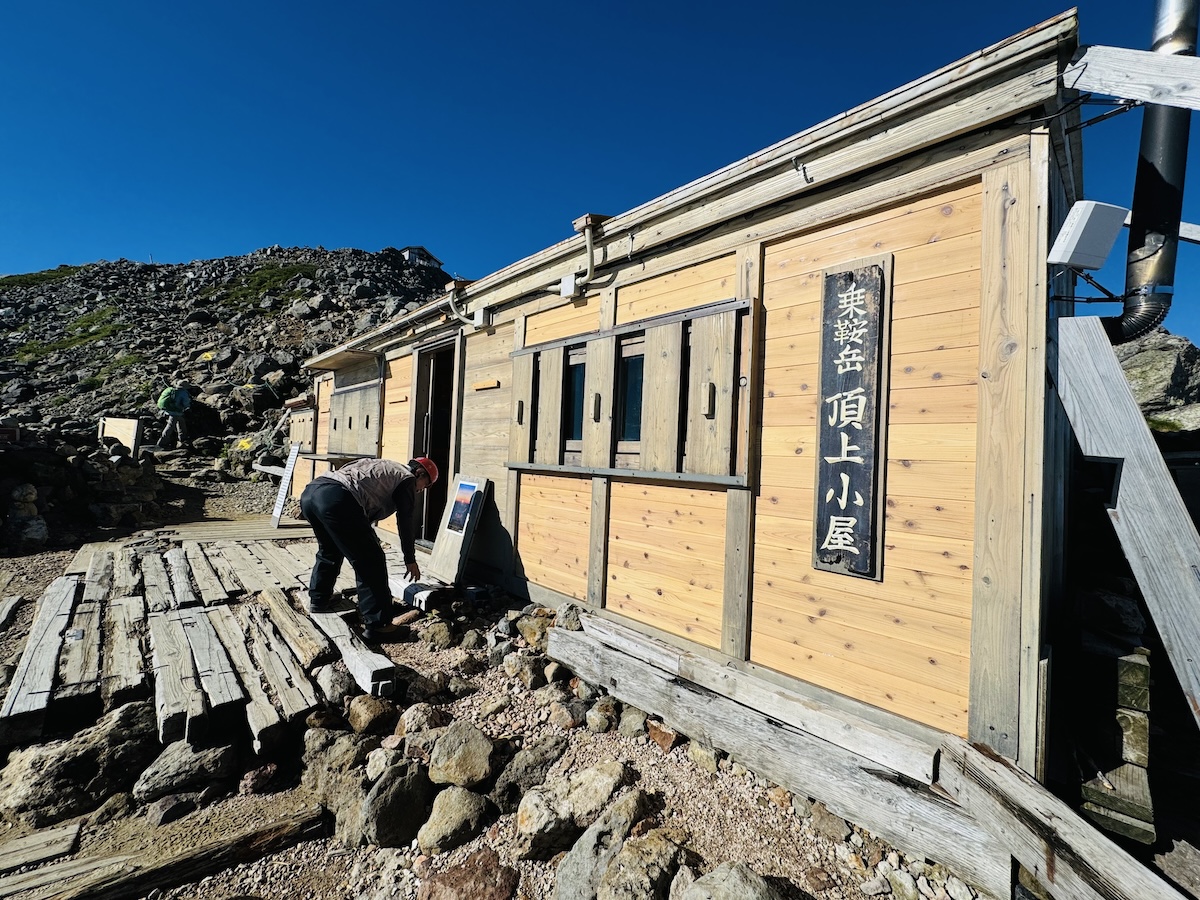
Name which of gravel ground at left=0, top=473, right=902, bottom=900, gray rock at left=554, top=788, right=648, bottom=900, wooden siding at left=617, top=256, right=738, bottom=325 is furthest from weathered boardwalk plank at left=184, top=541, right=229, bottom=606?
wooden siding at left=617, top=256, right=738, bottom=325

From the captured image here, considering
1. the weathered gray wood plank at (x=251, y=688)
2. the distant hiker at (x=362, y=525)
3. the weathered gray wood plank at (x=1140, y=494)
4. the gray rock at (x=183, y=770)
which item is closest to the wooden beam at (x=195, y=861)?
the gray rock at (x=183, y=770)

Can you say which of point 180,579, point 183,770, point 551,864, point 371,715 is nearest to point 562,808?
point 551,864

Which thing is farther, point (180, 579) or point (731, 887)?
point (180, 579)

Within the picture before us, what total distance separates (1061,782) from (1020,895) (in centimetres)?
81

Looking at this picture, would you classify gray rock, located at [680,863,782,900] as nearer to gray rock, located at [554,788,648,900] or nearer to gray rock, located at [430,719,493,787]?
gray rock, located at [554,788,648,900]

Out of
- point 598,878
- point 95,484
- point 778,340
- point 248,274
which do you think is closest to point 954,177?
point 778,340

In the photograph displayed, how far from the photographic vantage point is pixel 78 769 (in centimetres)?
337

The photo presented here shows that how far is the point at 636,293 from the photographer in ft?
16.8

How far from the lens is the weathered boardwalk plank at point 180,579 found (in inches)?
239

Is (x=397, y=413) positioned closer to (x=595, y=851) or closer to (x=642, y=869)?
(x=595, y=851)

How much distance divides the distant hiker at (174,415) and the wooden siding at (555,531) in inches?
763

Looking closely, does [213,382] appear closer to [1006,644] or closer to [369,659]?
[369,659]

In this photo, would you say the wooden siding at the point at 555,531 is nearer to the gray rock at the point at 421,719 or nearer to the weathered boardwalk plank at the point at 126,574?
the gray rock at the point at 421,719

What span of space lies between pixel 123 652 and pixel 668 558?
4.82 m
